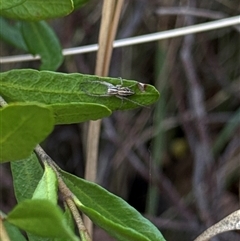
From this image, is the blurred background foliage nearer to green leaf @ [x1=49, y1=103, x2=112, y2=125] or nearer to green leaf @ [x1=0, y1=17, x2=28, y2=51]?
green leaf @ [x1=0, y1=17, x2=28, y2=51]

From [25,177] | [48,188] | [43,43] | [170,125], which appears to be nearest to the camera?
[48,188]

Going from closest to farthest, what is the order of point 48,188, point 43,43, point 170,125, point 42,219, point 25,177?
point 42,219 < point 48,188 < point 25,177 < point 43,43 < point 170,125

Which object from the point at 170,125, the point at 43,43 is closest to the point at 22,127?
the point at 43,43

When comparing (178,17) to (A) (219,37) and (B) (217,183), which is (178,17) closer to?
(A) (219,37)

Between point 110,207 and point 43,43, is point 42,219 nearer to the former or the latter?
point 110,207

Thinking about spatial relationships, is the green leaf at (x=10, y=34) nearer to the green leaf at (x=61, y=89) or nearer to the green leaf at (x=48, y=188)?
A: the green leaf at (x=61, y=89)

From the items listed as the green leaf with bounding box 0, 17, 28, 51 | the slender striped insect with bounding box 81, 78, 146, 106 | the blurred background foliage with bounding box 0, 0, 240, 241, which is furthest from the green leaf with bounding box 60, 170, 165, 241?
the blurred background foliage with bounding box 0, 0, 240, 241

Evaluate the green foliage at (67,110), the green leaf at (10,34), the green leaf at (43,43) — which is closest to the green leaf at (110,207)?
the green foliage at (67,110)

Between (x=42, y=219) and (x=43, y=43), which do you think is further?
(x=43, y=43)
